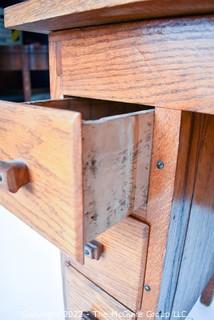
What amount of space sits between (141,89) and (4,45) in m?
0.84

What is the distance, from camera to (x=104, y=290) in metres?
0.44

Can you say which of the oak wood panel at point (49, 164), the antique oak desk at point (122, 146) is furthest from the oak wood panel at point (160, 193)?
the oak wood panel at point (49, 164)

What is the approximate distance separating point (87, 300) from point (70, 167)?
0.37 metres

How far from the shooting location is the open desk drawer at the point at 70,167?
0.22 meters

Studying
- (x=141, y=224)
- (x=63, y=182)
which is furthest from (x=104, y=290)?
(x=63, y=182)

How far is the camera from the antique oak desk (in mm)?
234

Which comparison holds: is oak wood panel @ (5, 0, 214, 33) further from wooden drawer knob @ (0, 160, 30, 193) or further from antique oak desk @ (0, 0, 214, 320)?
wooden drawer knob @ (0, 160, 30, 193)

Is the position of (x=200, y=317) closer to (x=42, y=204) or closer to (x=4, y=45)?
(x=42, y=204)

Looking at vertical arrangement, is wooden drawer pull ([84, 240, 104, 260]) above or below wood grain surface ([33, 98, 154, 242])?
below

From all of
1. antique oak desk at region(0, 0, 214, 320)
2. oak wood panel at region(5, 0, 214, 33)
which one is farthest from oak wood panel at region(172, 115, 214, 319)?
oak wood panel at region(5, 0, 214, 33)

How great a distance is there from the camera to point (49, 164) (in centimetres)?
24

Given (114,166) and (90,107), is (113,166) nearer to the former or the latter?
(114,166)

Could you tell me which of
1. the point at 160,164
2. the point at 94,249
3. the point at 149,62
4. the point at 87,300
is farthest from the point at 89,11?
the point at 87,300

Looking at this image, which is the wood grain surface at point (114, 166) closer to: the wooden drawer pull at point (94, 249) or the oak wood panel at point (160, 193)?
the oak wood panel at point (160, 193)
